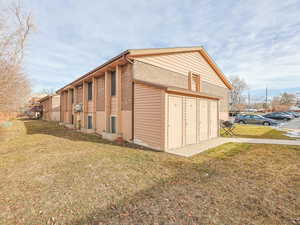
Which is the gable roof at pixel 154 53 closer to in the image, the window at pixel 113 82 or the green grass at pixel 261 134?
the window at pixel 113 82

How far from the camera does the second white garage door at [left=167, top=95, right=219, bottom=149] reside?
675 centimetres

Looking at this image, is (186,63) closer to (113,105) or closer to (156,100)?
(156,100)

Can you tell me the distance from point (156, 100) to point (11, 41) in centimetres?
1143

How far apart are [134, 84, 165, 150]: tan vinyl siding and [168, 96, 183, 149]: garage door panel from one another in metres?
0.46

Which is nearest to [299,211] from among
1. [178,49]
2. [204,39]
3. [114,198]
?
[114,198]

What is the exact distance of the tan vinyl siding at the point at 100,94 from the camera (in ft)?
36.0

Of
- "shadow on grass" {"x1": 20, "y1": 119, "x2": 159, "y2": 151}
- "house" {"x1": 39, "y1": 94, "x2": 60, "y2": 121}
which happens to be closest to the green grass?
"shadow on grass" {"x1": 20, "y1": 119, "x2": 159, "y2": 151}

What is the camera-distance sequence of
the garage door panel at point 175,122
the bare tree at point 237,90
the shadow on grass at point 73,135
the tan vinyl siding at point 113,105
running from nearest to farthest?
the garage door panel at point 175,122
the shadow on grass at point 73,135
the tan vinyl siding at point 113,105
the bare tree at point 237,90

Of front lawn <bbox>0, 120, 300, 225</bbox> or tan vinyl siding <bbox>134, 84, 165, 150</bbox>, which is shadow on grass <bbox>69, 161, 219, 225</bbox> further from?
tan vinyl siding <bbox>134, 84, 165, 150</bbox>

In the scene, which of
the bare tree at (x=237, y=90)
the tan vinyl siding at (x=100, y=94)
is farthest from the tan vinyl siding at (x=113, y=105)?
the bare tree at (x=237, y=90)

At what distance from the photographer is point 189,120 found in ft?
25.1

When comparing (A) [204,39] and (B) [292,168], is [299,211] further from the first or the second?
(A) [204,39]

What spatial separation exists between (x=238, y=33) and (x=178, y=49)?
4.99m

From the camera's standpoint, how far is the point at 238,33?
10.5 meters
